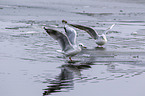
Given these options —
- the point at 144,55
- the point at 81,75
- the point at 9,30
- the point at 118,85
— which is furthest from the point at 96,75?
the point at 9,30

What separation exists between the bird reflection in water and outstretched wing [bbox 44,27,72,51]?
35.1 inches

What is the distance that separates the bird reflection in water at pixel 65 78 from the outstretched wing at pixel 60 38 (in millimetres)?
892

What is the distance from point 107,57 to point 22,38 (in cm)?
838

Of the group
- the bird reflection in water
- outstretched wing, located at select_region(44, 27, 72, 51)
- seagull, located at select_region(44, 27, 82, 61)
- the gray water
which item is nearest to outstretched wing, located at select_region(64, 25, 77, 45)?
seagull, located at select_region(44, 27, 82, 61)

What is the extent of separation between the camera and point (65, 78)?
15.6 metres

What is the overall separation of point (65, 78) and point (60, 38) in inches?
119

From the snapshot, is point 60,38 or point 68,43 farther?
point 68,43

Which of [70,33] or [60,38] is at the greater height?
[70,33]

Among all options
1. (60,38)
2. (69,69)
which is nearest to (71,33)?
(60,38)

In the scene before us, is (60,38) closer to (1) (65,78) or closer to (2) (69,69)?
(2) (69,69)

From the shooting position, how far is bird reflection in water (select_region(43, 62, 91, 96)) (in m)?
13.8

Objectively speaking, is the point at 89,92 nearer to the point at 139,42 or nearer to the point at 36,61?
the point at 36,61

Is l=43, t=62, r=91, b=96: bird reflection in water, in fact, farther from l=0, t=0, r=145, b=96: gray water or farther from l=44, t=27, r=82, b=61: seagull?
l=44, t=27, r=82, b=61: seagull

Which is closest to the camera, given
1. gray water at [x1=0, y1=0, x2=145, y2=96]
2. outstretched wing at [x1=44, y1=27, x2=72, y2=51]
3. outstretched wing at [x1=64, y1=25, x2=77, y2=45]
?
gray water at [x1=0, y1=0, x2=145, y2=96]
